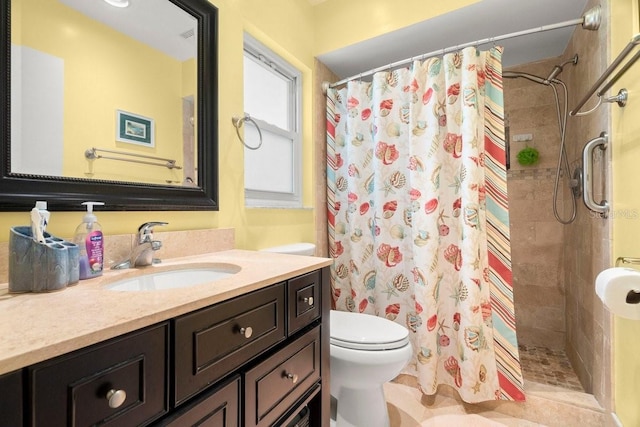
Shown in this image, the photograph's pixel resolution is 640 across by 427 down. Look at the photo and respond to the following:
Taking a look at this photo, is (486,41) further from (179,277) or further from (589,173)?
(179,277)

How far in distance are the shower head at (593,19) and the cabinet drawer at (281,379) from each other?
1.88 m

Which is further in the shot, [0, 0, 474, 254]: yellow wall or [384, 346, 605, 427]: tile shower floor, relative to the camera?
[384, 346, 605, 427]: tile shower floor

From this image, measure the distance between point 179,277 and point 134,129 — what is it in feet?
1.90

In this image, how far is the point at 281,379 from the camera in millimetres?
879

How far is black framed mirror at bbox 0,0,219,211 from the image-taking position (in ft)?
2.68

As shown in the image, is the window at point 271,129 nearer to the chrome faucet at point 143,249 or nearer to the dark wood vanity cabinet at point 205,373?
the chrome faucet at point 143,249

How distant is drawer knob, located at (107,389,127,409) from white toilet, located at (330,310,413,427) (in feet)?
3.23

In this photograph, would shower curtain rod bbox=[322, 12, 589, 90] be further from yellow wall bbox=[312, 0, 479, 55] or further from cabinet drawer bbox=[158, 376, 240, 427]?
cabinet drawer bbox=[158, 376, 240, 427]

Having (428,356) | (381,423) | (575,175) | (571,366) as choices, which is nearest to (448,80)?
(575,175)

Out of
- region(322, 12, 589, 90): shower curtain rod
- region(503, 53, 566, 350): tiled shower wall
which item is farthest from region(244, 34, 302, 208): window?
region(503, 53, 566, 350): tiled shower wall

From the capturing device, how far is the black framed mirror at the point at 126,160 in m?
0.82

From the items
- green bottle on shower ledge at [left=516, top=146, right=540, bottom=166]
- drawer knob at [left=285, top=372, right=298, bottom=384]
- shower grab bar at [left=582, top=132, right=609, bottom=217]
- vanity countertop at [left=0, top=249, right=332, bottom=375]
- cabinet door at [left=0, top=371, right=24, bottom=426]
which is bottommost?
drawer knob at [left=285, top=372, right=298, bottom=384]

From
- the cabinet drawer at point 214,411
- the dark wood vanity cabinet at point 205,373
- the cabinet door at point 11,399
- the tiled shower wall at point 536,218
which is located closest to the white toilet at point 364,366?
the dark wood vanity cabinet at point 205,373

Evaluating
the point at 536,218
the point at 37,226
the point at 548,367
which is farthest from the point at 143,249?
the point at 536,218
